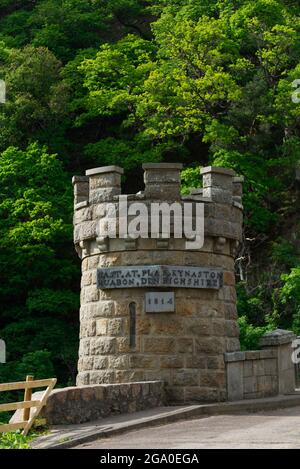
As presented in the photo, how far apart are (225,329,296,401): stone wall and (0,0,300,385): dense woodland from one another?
9.75 metres

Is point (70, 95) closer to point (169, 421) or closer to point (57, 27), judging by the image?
point (57, 27)

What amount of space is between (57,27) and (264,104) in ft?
46.8

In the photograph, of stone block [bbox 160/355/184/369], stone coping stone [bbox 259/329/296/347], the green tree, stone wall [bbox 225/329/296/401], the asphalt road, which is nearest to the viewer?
the asphalt road

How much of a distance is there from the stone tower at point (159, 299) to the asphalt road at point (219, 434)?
1.48m

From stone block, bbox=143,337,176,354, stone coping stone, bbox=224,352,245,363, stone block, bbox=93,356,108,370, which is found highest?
stone block, bbox=143,337,176,354

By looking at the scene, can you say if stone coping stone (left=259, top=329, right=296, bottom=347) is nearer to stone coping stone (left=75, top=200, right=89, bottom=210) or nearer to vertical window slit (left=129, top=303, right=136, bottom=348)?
vertical window slit (left=129, top=303, right=136, bottom=348)

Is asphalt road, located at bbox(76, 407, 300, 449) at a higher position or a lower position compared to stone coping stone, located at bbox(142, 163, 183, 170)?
lower

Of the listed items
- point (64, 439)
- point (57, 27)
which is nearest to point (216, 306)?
point (64, 439)

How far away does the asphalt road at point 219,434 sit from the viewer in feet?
35.2

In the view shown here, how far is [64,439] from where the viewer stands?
11.4 m

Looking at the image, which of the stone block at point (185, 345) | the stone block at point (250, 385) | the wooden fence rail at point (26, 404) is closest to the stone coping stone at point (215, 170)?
the stone block at point (185, 345)

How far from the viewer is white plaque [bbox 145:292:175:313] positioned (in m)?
15.3

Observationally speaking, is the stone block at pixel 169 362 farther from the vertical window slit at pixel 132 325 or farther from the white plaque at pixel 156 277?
the white plaque at pixel 156 277

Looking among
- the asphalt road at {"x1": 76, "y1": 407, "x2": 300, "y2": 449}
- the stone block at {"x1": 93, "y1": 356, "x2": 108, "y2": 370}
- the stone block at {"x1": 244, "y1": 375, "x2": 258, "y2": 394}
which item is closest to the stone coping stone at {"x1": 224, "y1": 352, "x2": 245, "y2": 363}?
the stone block at {"x1": 244, "y1": 375, "x2": 258, "y2": 394}
